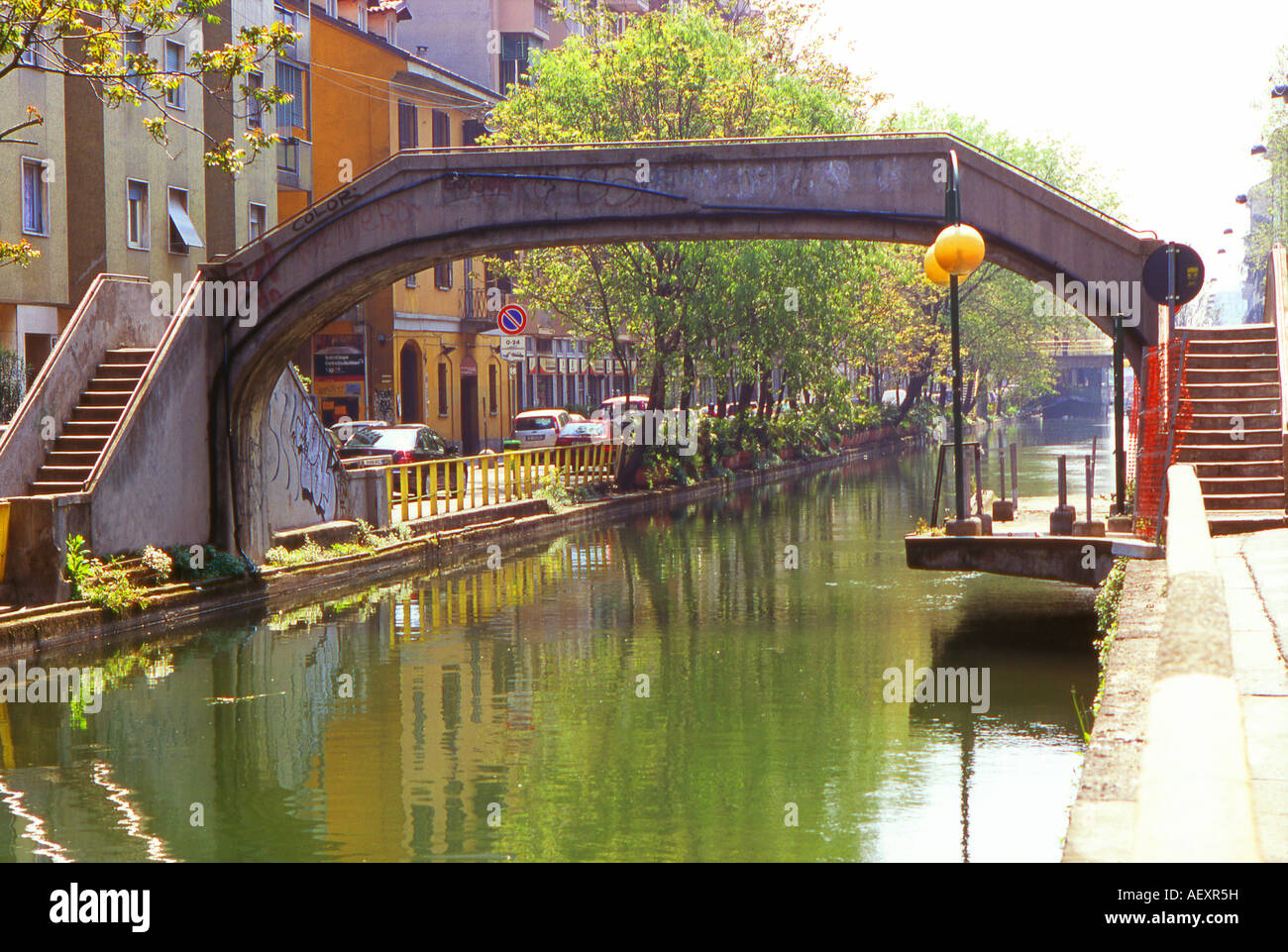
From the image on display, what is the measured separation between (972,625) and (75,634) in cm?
948

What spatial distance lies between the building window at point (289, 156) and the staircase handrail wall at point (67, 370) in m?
22.2

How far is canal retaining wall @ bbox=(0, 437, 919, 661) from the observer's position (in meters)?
16.5

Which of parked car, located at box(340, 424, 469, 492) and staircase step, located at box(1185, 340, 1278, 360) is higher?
staircase step, located at box(1185, 340, 1278, 360)

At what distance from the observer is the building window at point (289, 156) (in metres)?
43.3

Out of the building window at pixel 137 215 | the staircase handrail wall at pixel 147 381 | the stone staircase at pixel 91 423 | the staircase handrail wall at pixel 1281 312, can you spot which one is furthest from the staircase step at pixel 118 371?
the building window at pixel 137 215

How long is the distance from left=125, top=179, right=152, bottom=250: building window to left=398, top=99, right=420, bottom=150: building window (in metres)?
14.7

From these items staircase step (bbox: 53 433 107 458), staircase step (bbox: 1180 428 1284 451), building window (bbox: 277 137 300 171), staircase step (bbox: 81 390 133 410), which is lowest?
staircase step (bbox: 1180 428 1284 451)

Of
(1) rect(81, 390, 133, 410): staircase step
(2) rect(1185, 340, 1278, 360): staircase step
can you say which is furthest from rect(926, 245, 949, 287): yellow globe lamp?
(1) rect(81, 390, 133, 410): staircase step

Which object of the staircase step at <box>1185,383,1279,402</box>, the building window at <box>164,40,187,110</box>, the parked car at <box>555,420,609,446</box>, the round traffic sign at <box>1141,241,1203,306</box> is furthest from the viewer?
the parked car at <box>555,420,609,446</box>

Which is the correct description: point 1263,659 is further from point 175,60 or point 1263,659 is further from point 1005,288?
point 1005,288

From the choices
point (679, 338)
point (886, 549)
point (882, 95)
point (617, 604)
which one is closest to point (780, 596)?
point (617, 604)

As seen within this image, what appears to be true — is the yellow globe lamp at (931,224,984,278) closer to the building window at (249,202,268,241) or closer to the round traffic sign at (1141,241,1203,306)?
the round traffic sign at (1141,241,1203,306)

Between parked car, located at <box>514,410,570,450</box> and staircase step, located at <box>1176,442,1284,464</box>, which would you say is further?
parked car, located at <box>514,410,570,450</box>

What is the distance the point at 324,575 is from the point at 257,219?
20693mm
